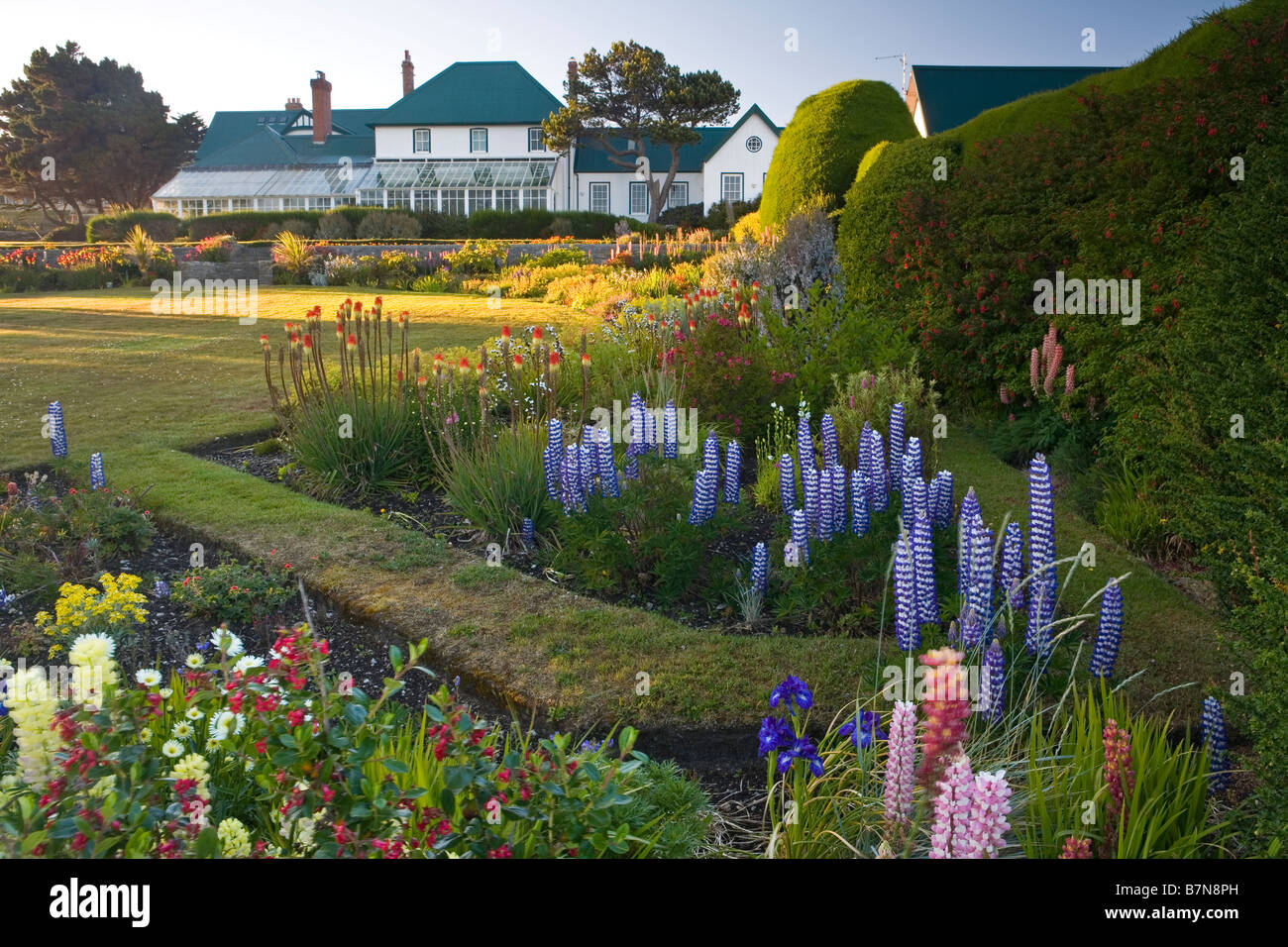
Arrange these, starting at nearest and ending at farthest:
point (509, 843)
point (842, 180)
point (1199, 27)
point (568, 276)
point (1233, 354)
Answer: point (509, 843), point (1233, 354), point (1199, 27), point (842, 180), point (568, 276)

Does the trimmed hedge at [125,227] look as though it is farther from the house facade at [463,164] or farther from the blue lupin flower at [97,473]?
the blue lupin flower at [97,473]

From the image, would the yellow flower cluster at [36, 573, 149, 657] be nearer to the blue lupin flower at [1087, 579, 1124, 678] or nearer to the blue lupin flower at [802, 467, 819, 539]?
the blue lupin flower at [802, 467, 819, 539]

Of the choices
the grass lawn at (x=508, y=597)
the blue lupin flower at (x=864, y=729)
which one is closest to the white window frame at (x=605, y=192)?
the grass lawn at (x=508, y=597)

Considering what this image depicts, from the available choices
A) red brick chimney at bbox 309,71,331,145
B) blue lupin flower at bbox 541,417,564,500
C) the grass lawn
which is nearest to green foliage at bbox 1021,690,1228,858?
the grass lawn

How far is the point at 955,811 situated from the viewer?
2.05m

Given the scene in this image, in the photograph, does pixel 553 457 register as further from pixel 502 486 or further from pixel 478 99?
pixel 478 99

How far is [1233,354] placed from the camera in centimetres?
428

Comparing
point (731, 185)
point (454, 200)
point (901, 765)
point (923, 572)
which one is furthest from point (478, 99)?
point (901, 765)

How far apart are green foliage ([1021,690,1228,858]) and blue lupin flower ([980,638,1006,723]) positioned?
5.4 inches

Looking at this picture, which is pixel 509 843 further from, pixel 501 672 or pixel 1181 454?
pixel 1181 454

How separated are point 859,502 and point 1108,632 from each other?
3.70 feet

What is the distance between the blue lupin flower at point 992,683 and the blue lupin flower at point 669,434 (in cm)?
225
